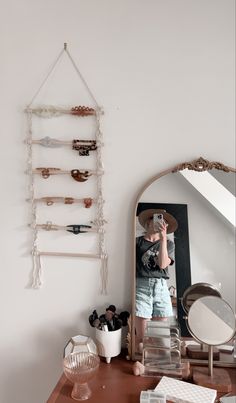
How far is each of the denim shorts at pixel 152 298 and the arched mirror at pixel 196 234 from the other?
0.01 metres

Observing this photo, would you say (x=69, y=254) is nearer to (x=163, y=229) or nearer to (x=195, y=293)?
(x=163, y=229)

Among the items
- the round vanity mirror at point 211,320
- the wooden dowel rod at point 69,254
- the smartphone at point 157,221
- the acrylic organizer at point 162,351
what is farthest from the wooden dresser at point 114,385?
the smartphone at point 157,221

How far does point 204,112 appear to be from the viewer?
1259 mm

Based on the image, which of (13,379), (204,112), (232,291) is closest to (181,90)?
(204,112)

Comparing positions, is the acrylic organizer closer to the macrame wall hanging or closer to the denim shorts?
the denim shorts

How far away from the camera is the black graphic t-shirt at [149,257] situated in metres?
1.27

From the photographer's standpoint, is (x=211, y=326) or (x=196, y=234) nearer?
(x=211, y=326)

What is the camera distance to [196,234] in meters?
1.26

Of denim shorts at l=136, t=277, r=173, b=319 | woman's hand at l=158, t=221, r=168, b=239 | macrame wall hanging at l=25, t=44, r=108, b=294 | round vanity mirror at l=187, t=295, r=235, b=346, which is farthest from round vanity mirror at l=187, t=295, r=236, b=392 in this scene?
macrame wall hanging at l=25, t=44, r=108, b=294

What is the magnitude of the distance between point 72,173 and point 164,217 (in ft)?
1.20

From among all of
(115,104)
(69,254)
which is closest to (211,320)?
(69,254)

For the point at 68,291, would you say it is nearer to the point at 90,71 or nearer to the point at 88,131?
the point at 88,131

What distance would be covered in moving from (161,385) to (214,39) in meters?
1.14

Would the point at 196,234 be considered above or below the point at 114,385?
above
